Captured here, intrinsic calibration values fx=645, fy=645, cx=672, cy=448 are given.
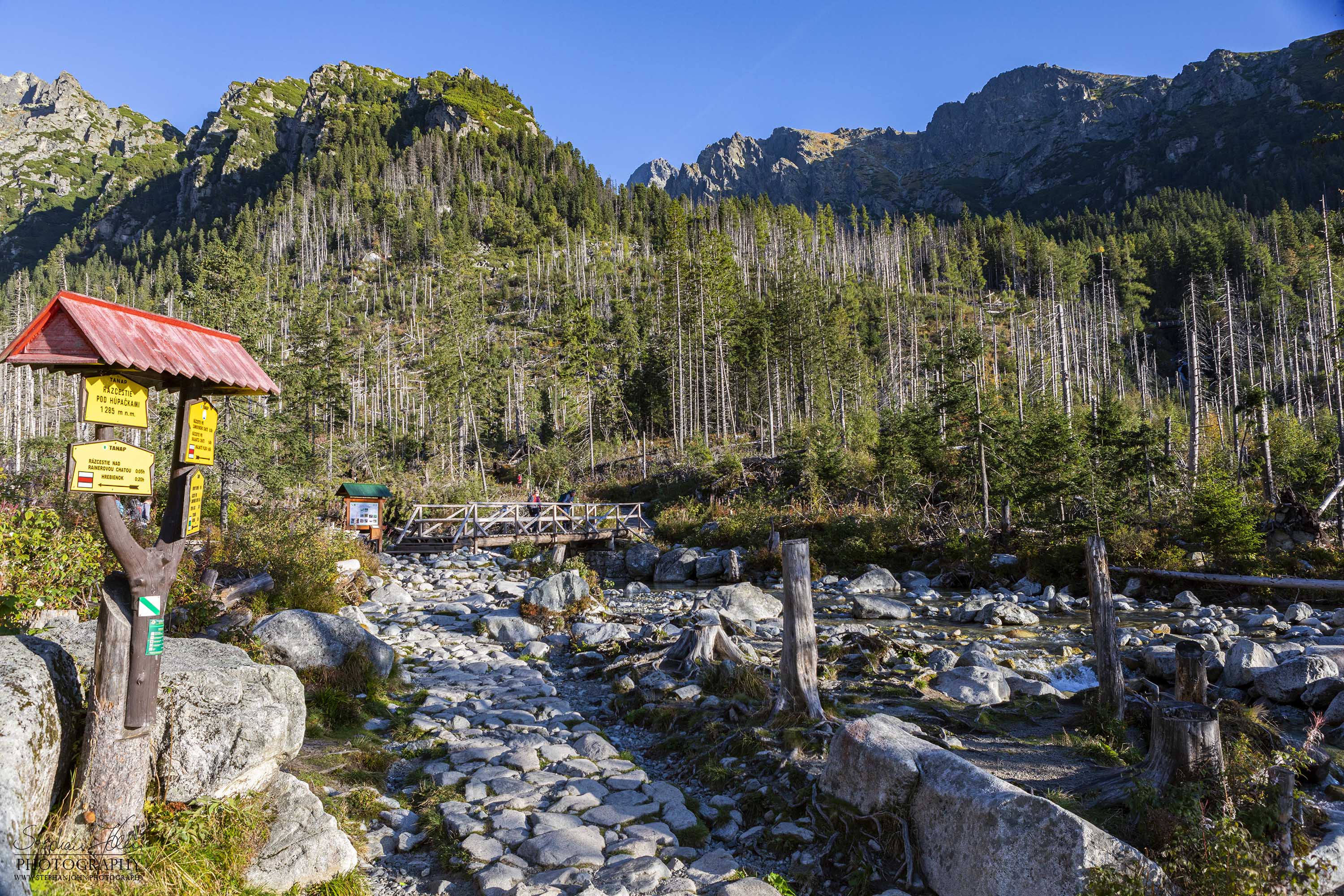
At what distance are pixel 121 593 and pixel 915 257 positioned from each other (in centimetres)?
9965

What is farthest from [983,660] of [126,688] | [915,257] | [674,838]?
[915,257]

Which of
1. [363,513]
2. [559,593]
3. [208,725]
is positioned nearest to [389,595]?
[559,593]

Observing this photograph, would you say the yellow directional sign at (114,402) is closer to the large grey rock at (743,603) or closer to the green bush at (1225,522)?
the large grey rock at (743,603)

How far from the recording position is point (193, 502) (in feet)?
14.8

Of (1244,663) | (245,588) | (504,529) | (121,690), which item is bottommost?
(1244,663)

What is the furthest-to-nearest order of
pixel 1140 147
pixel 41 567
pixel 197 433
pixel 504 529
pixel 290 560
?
pixel 1140 147 → pixel 504 529 → pixel 290 560 → pixel 41 567 → pixel 197 433

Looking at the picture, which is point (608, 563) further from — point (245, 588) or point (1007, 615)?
point (245, 588)

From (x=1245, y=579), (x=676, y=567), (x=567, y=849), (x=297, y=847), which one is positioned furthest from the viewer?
(x=676, y=567)

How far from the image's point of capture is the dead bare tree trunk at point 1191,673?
6.09 metres

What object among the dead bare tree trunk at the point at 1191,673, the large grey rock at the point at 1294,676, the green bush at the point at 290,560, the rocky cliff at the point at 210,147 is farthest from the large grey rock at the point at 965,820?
the rocky cliff at the point at 210,147

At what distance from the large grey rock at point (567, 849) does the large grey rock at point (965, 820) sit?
1904mm

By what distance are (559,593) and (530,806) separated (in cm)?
858

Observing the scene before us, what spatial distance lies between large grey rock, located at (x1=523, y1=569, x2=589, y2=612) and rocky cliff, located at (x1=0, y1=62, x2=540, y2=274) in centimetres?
12653

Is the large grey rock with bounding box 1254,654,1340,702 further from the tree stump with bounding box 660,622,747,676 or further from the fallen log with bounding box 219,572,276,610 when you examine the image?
the fallen log with bounding box 219,572,276,610
